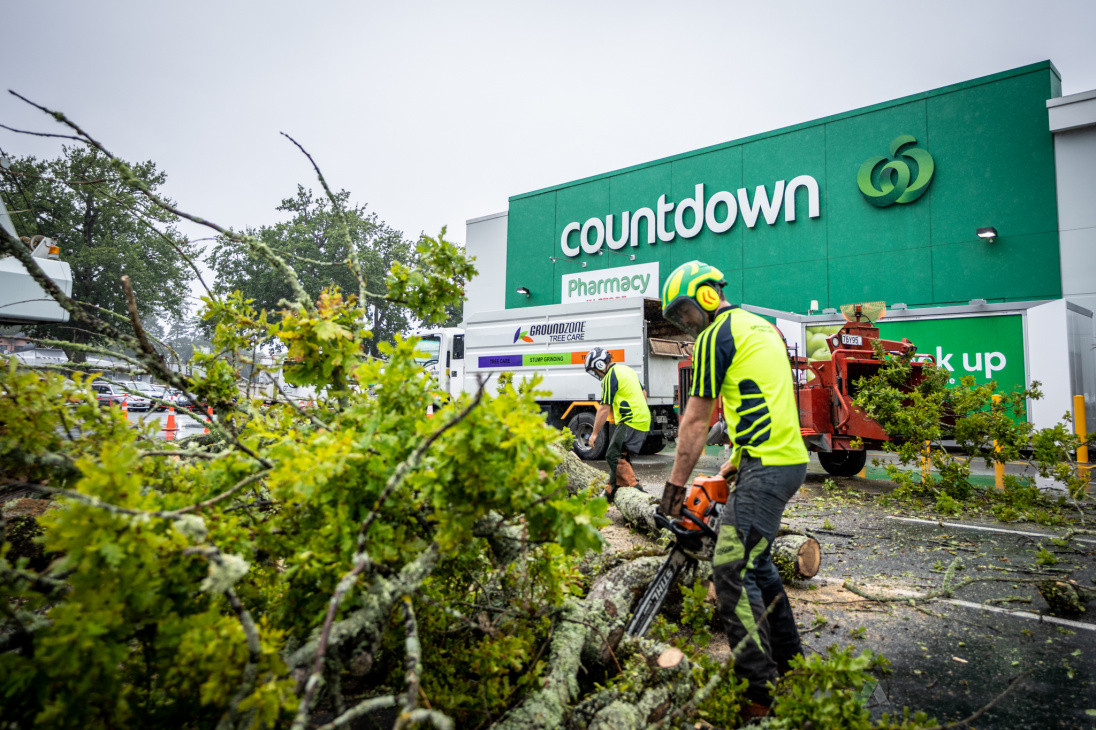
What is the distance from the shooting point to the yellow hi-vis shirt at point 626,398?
6621mm

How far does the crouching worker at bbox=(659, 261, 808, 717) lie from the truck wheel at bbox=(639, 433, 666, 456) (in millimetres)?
8924

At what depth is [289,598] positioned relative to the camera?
1806mm

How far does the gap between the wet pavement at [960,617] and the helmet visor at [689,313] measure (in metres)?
1.71

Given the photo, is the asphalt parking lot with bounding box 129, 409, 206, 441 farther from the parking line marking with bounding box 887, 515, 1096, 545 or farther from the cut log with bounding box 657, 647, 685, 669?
the parking line marking with bounding box 887, 515, 1096, 545

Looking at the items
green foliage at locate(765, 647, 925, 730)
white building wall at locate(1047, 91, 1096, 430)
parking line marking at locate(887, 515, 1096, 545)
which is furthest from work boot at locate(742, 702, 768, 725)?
white building wall at locate(1047, 91, 1096, 430)

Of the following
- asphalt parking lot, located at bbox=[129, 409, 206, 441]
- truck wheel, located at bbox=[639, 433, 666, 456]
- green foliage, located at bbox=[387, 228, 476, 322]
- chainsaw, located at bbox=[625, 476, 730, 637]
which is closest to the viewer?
asphalt parking lot, located at bbox=[129, 409, 206, 441]

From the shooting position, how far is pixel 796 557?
4.05m

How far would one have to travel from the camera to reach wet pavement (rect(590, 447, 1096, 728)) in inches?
107

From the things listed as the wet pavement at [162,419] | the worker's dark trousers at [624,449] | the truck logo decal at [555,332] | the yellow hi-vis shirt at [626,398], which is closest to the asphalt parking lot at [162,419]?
the wet pavement at [162,419]

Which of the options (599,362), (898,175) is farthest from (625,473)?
(898,175)

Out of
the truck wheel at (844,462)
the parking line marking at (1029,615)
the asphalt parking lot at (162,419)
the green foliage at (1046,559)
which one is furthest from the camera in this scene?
the truck wheel at (844,462)

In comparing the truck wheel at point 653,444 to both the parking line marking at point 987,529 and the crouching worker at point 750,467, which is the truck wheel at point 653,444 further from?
the crouching worker at point 750,467

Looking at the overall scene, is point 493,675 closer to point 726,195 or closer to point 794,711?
point 794,711

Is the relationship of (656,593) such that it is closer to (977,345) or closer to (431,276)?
(431,276)
